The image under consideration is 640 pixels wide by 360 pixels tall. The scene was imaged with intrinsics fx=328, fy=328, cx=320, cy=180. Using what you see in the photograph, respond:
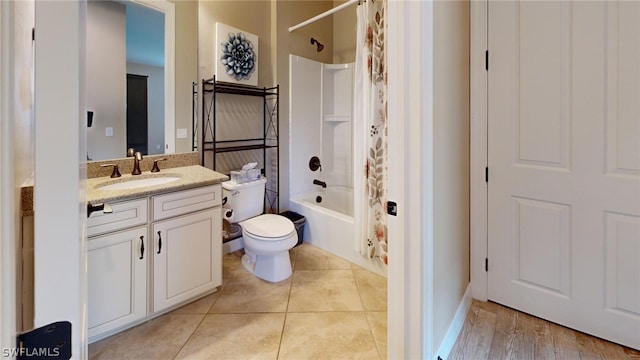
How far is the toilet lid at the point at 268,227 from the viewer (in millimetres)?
2414

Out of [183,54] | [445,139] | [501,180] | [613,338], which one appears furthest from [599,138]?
[183,54]

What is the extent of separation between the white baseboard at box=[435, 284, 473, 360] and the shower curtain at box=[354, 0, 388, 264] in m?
0.56

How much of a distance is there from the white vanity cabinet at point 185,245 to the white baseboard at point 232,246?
67 cm

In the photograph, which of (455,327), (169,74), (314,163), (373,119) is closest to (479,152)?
(373,119)

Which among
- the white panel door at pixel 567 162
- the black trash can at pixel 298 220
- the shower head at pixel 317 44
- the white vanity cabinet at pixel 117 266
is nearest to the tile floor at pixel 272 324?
the white vanity cabinet at pixel 117 266

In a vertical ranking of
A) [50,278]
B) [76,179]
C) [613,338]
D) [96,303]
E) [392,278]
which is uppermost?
[76,179]

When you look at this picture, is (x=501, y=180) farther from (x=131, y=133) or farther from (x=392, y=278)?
(x=131, y=133)

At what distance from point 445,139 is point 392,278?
0.73m

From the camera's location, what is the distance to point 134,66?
225 cm

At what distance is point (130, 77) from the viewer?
7.32 feet

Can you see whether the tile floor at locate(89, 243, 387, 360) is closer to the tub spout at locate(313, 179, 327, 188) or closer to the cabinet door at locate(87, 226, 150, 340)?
the cabinet door at locate(87, 226, 150, 340)

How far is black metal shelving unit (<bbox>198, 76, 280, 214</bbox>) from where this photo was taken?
2703 mm

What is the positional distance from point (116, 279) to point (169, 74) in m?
1.50

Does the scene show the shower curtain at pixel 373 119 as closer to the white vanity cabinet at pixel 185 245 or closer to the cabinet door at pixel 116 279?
the white vanity cabinet at pixel 185 245
